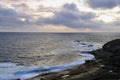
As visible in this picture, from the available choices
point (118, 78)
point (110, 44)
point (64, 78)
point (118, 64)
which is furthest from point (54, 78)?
point (110, 44)

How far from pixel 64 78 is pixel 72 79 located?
8.38ft

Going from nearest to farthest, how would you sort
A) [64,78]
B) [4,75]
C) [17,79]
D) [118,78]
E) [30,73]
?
[118,78] → [64,78] → [17,79] → [4,75] → [30,73]

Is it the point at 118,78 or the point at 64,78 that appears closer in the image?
the point at 118,78

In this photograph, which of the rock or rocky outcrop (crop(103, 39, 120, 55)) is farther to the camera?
the rock

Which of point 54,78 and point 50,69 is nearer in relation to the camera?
point 54,78

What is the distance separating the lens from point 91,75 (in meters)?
31.0

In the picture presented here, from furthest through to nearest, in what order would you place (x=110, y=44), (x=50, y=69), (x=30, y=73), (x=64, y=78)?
(x=110, y=44), (x=50, y=69), (x=30, y=73), (x=64, y=78)

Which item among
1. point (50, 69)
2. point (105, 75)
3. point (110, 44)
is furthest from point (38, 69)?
point (110, 44)

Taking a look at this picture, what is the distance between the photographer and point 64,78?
33.0m

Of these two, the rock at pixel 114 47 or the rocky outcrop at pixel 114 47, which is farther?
the rock at pixel 114 47

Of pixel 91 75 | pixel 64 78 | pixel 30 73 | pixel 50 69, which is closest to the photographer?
pixel 91 75

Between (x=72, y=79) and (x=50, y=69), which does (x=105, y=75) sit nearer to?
(x=72, y=79)

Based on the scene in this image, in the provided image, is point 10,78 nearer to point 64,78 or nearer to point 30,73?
point 30,73

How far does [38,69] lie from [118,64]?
1565 cm
